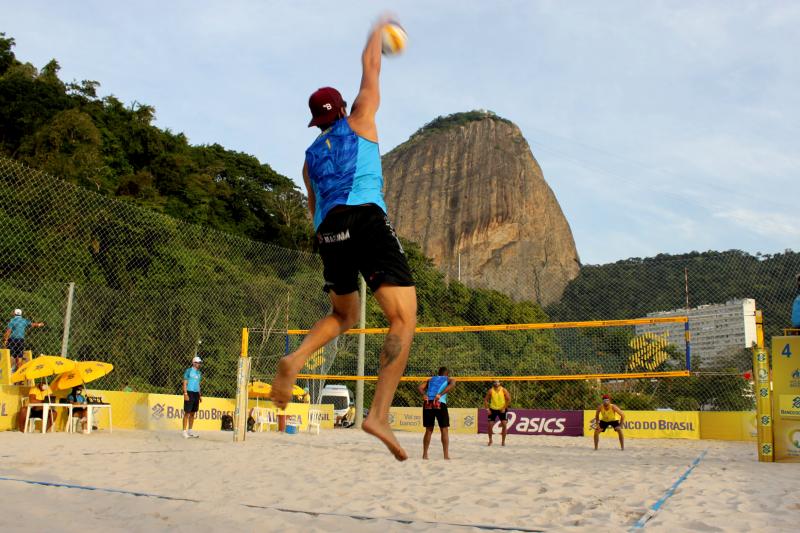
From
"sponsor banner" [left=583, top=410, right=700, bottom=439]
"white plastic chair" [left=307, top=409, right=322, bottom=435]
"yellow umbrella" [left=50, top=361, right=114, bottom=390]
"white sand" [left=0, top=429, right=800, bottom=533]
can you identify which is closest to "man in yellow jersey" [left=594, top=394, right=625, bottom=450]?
"white sand" [left=0, top=429, right=800, bottom=533]

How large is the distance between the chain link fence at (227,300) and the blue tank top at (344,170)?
9.02m

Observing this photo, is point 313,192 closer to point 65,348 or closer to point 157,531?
point 157,531

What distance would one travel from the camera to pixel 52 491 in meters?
4.20

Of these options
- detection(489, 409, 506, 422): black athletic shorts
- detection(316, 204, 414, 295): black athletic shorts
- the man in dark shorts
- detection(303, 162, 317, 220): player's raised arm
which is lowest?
detection(489, 409, 506, 422): black athletic shorts

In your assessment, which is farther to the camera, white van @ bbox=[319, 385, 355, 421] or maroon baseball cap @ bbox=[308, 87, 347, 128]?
white van @ bbox=[319, 385, 355, 421]

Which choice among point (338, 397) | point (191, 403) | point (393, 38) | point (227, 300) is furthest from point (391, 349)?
point (338, 397)

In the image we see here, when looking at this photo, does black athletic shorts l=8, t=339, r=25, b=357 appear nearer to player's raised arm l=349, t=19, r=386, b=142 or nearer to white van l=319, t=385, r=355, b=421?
player's raised arm l=349, t=19, r=386, b=142

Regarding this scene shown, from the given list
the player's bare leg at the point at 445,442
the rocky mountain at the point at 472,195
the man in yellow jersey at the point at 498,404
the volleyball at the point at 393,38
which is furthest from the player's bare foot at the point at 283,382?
the rocky mountain at the point at 472,195

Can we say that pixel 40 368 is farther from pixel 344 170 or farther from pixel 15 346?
pixel 344 170

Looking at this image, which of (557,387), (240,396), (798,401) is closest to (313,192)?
(798,401)

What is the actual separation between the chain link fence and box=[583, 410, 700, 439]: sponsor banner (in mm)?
1488

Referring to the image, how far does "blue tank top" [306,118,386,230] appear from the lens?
2.65m

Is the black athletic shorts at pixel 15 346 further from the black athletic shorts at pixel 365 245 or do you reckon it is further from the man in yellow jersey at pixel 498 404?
the black athletic shorts at pixel 365 245

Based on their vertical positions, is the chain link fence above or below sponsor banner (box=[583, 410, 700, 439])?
above
